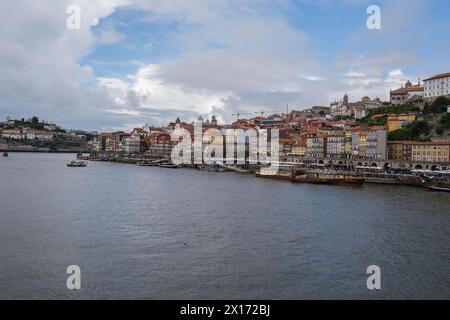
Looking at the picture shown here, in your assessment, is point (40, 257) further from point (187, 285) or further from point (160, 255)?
point (187, 285)

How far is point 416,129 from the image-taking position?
31.5m

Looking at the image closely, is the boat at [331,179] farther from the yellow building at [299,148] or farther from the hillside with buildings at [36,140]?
the hillside with buildings at [36,140]

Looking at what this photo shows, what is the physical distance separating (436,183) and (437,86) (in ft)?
58.0

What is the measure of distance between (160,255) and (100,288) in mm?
1738

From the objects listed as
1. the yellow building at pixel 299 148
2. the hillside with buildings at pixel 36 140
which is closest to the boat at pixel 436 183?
the yellow building at pixel 299 148

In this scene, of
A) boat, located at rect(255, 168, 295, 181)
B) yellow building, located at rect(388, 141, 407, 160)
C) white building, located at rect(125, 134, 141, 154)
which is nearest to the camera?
boat, located at rect(255, 168, 295, 181)

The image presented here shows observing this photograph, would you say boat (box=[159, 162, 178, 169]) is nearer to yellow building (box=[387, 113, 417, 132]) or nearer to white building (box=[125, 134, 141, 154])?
yellow building (box=[387, 113, 417, 132])

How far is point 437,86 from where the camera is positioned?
36.2 m

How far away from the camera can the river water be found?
682 cm

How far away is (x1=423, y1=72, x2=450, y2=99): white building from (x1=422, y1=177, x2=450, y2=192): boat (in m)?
15.4

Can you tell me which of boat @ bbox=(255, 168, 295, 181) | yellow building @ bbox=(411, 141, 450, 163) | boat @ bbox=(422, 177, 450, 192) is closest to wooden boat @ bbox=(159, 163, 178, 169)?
boat @ bbox=(255, 168, 295, 181)

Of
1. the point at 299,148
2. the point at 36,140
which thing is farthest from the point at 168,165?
the point at 36,140

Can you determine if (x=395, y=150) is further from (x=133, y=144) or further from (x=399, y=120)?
(x=133, y=144)
